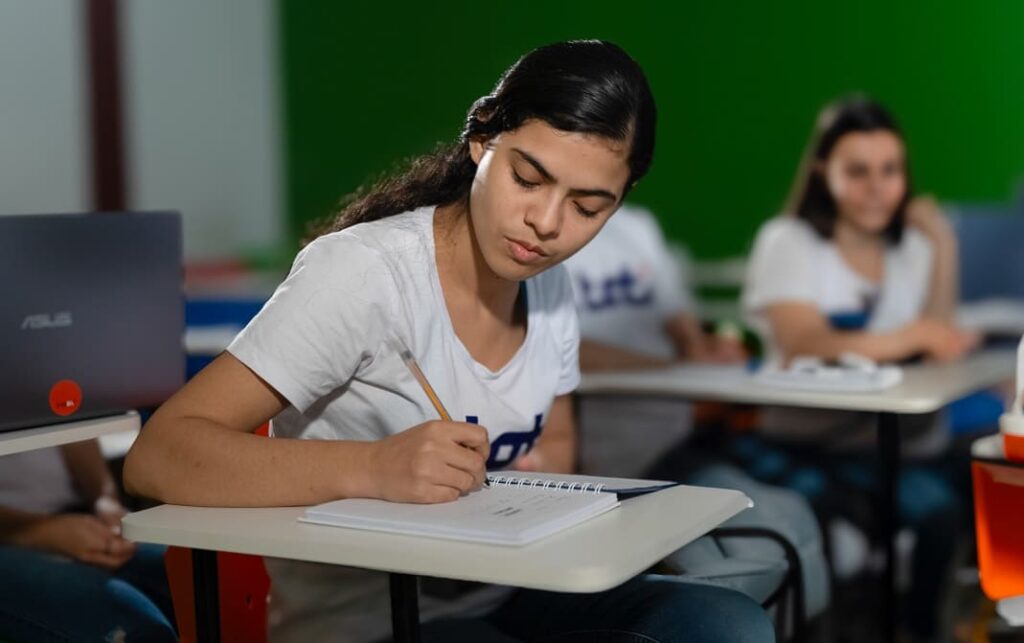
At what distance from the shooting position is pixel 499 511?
139 centimetres

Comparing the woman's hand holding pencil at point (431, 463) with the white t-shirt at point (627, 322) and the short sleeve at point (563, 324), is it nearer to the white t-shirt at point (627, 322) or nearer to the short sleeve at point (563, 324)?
the short sleeve at point (563, 324)

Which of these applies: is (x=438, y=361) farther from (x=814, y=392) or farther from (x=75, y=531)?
(x=814, y=392)

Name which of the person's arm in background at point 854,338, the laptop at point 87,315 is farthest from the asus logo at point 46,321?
the person's arm in background at point 854,338

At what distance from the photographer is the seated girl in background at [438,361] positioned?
149 cm

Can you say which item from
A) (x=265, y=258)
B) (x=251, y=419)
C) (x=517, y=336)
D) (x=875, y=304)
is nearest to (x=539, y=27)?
(x=265, y=258)

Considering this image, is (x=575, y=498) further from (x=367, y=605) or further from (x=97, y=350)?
(x=97, y=350)

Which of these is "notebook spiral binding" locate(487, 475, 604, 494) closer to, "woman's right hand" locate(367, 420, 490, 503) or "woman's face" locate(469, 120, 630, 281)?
"woman's right hand" locate(367, 420, 490, 503)

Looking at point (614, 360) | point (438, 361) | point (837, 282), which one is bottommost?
point (614, 360)

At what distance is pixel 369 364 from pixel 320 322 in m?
0.13

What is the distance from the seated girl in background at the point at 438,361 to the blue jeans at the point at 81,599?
0.16 meters

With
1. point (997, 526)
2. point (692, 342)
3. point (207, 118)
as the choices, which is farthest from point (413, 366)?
point (207, 118)

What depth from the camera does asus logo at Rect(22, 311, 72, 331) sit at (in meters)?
1.69

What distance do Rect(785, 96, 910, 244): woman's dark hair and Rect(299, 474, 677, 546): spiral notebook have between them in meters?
1.83

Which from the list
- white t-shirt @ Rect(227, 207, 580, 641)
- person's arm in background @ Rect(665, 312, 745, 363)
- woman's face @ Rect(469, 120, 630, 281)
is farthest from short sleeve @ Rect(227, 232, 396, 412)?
person's arm in background @ Rect(665, 312, 745, 363)
